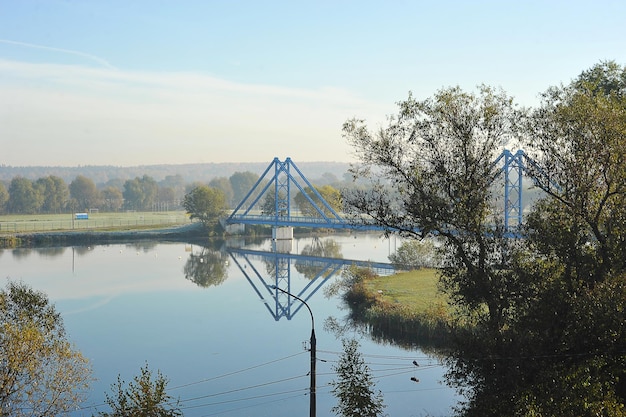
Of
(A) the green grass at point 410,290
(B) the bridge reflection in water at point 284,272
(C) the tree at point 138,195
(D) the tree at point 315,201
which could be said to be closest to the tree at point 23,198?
(C) the tree at point 138,195

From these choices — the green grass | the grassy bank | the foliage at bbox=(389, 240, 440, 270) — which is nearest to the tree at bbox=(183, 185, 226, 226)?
the foliage at bbox=(389, 240, 440, 270)

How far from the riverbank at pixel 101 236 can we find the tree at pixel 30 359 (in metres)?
54.2

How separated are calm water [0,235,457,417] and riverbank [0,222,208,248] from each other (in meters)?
13.2

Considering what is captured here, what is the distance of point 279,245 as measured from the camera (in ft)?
243

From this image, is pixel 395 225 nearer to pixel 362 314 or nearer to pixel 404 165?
pixel 404 165

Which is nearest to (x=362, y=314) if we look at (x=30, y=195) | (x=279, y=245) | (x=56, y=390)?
(x=56, y=390)

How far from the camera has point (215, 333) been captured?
98.0 ft

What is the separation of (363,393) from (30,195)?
117m

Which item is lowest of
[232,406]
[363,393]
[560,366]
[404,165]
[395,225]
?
[232,406]

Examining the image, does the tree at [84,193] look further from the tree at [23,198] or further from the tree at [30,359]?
the tree at [30,359]

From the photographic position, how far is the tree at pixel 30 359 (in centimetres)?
1536

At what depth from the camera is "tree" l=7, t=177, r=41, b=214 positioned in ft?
393

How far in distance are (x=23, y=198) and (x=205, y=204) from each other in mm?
55325

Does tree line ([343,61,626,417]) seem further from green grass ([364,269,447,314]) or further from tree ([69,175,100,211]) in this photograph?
tree ([69,175,100,211])
